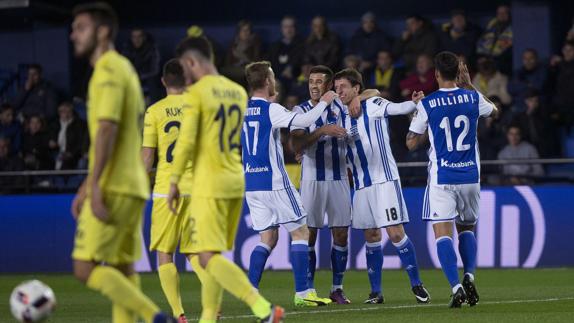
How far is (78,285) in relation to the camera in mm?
15203

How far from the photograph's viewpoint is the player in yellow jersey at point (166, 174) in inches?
396


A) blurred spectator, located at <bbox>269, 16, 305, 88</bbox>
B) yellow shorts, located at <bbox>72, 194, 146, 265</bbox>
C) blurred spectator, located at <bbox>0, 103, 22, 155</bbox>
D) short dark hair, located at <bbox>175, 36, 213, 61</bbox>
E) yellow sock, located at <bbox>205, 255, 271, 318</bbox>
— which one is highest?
blurred spectator, located at <bbox>269, 16, 305, 88</bbox>

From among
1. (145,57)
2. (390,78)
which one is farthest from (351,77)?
(145,57)

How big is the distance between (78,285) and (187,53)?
7642 mm

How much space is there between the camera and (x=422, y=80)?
18359mm

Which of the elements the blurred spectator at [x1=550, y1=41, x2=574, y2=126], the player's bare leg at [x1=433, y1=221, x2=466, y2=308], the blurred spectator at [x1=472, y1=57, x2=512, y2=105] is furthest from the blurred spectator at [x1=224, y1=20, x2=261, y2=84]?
the player's bare leg at [x1=433, y1=221, x2=466, y2=308]

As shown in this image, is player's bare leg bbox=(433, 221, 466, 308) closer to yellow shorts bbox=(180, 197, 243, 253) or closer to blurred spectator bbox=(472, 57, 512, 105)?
yellow shorts bbox=(180, 197, 243, 253)

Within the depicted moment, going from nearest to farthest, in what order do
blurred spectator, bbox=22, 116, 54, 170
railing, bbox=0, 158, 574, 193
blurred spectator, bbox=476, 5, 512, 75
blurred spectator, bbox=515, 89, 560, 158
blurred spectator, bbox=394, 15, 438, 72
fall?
railing, bbox=0, 158, 574, 193 → blurred spectator, bbox=515, 89, 560, 158 → blurred spectator, bbox=394, 15, 438, 72 → blurred spectator, bbox=476, 5, 512, 75 → blurred spectator, bbox=22, 116, 54, 170

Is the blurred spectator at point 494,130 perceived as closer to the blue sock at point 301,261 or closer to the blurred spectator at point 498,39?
the blurred spectator at point 498,39

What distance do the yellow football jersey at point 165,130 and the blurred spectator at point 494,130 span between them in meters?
8.58

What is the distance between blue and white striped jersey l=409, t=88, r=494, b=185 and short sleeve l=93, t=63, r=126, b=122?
4633 millimetres

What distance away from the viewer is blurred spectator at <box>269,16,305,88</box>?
19719 millimetres

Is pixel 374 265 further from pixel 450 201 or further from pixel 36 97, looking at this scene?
pixel 36 97

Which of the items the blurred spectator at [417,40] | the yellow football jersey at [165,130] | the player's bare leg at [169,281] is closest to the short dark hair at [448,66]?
the yellow football jersey at [165,130]
